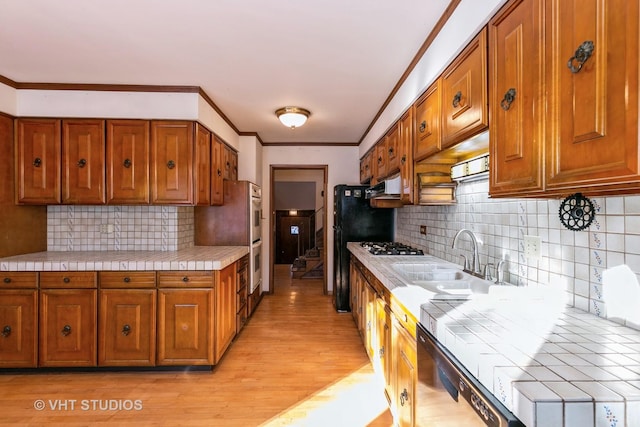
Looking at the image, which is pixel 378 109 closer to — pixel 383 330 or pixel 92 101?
pixel 383 330

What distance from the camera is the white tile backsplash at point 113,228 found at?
3.09 meters

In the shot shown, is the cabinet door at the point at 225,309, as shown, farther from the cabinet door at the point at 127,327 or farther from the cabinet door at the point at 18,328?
the cabinet door at the point at 18,328

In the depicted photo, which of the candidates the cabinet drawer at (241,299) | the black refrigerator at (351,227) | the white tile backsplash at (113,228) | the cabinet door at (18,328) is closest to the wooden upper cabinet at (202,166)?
the white tile backsplash at (113,228)

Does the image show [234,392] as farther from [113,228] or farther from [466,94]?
[466,94]

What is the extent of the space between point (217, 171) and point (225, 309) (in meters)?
1.52

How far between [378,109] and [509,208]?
6.81ft

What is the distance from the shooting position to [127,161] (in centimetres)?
285

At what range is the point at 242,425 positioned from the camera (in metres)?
1.97

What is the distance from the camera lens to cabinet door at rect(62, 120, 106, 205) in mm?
2816

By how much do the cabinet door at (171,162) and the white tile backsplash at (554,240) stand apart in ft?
7.66

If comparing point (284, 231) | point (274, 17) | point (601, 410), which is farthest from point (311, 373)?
point (284, 231)

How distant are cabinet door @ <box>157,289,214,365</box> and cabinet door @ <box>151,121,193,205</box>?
901mm

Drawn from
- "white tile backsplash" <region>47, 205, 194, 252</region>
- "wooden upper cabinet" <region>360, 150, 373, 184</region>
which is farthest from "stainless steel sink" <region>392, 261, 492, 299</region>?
"white tile backsplash" <region>47, 205, 194, 252</region>

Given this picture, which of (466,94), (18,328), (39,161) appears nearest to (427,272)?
(466,94)
